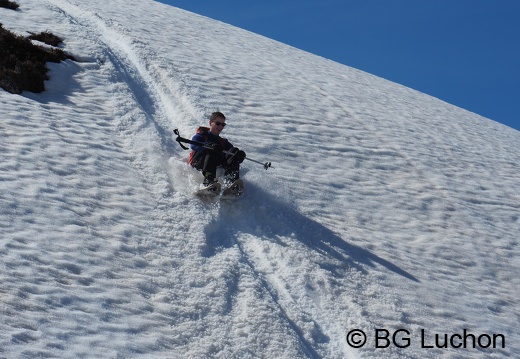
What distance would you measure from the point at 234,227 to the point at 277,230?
2.34 ft

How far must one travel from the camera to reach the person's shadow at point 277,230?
8.70 m

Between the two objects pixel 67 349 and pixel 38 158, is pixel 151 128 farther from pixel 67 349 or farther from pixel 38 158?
pixel 67 349

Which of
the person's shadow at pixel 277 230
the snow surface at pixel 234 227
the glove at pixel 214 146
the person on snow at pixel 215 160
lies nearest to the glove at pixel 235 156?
the person on snow at pixel 215 160

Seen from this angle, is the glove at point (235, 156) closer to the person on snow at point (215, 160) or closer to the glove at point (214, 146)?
the person on snow at point (215, 160)

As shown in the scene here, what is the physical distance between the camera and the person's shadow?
8.70 m

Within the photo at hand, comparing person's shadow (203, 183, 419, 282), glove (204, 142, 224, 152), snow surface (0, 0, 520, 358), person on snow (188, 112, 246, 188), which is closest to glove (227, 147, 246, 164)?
person on snow (188, 112, 246, 188)

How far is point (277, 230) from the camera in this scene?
30.3 ft

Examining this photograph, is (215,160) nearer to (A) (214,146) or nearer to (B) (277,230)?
(A) (214,146)

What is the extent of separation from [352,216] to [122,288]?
5.27 meters

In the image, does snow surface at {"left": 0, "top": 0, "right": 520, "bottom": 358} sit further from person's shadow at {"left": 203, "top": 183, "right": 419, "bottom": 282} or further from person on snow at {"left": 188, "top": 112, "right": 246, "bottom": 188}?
person on snow at {"left": 188, "top": 112, "right": 246, "bottom": 188}

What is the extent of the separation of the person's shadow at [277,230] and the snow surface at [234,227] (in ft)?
0.12

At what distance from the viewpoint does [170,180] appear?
10.1 metres

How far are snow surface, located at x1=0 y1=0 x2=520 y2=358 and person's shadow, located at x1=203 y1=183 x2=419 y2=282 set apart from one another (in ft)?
0.12

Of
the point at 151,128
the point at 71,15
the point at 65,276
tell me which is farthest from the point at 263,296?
the point at 71,15
